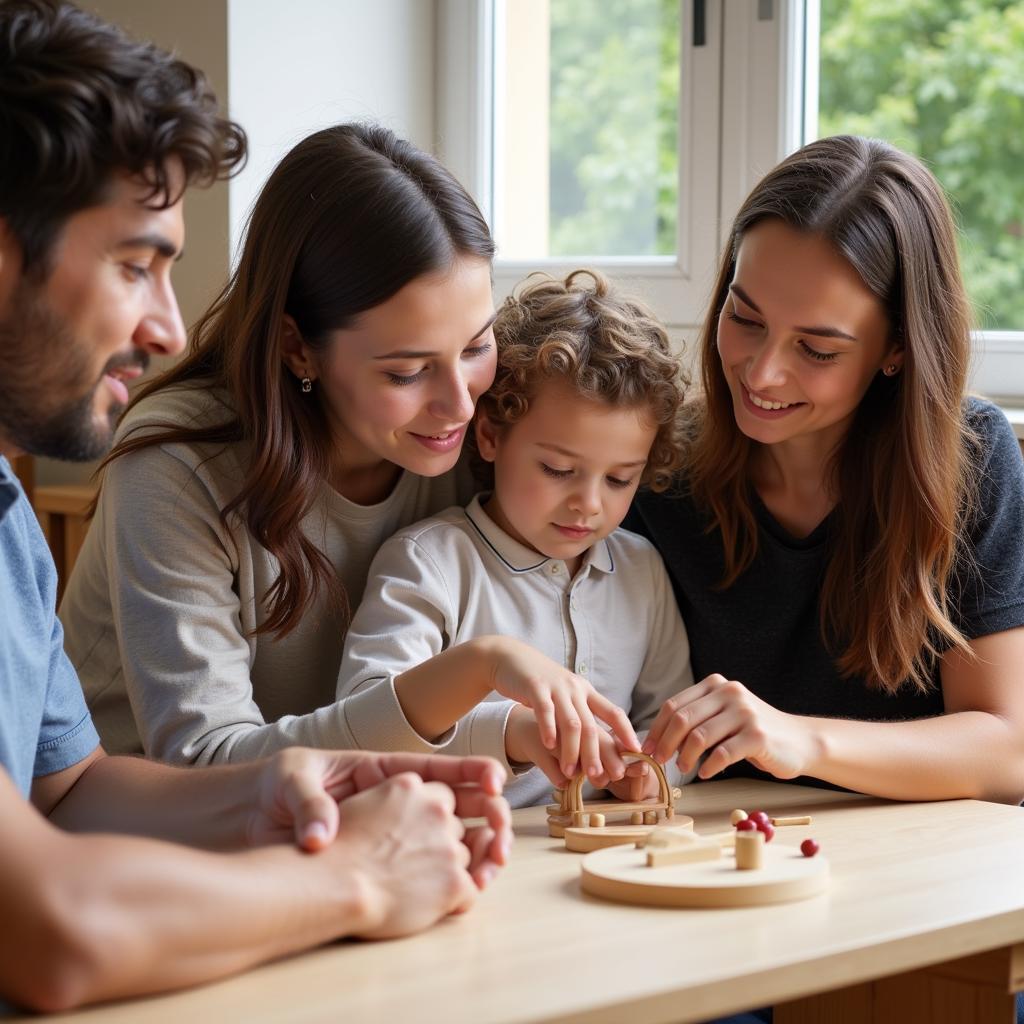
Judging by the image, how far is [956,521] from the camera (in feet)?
5.61

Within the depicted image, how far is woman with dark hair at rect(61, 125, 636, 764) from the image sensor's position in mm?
1554

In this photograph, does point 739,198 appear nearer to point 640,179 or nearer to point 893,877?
point 640,179

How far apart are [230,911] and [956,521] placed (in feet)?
3.51

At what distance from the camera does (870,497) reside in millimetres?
1760

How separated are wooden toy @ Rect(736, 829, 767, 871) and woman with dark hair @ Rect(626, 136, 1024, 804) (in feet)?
1.18

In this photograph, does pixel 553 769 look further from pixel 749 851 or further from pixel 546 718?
pixel 749 851

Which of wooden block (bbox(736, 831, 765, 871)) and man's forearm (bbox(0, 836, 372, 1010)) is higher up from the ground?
man's forearm (bbox(0, 836, 372, 1010))

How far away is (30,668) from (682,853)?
1.90 ft

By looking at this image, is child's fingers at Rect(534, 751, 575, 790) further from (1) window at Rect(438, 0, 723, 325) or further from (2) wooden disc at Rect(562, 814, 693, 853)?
(1) window at Rect(438, 0, 723, 325)

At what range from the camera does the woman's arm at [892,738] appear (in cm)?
145

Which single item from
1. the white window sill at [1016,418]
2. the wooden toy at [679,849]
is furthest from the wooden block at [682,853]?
the white window sill at [1016,418]

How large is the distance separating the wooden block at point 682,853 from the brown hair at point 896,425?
54 centimetres

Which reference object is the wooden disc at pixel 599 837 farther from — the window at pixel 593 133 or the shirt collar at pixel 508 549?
the window at pixel 593 133

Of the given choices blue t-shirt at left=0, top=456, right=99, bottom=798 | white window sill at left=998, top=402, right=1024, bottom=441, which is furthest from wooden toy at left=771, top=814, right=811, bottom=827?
white window sill at left=998, top=402, right=1024, bottom=441
